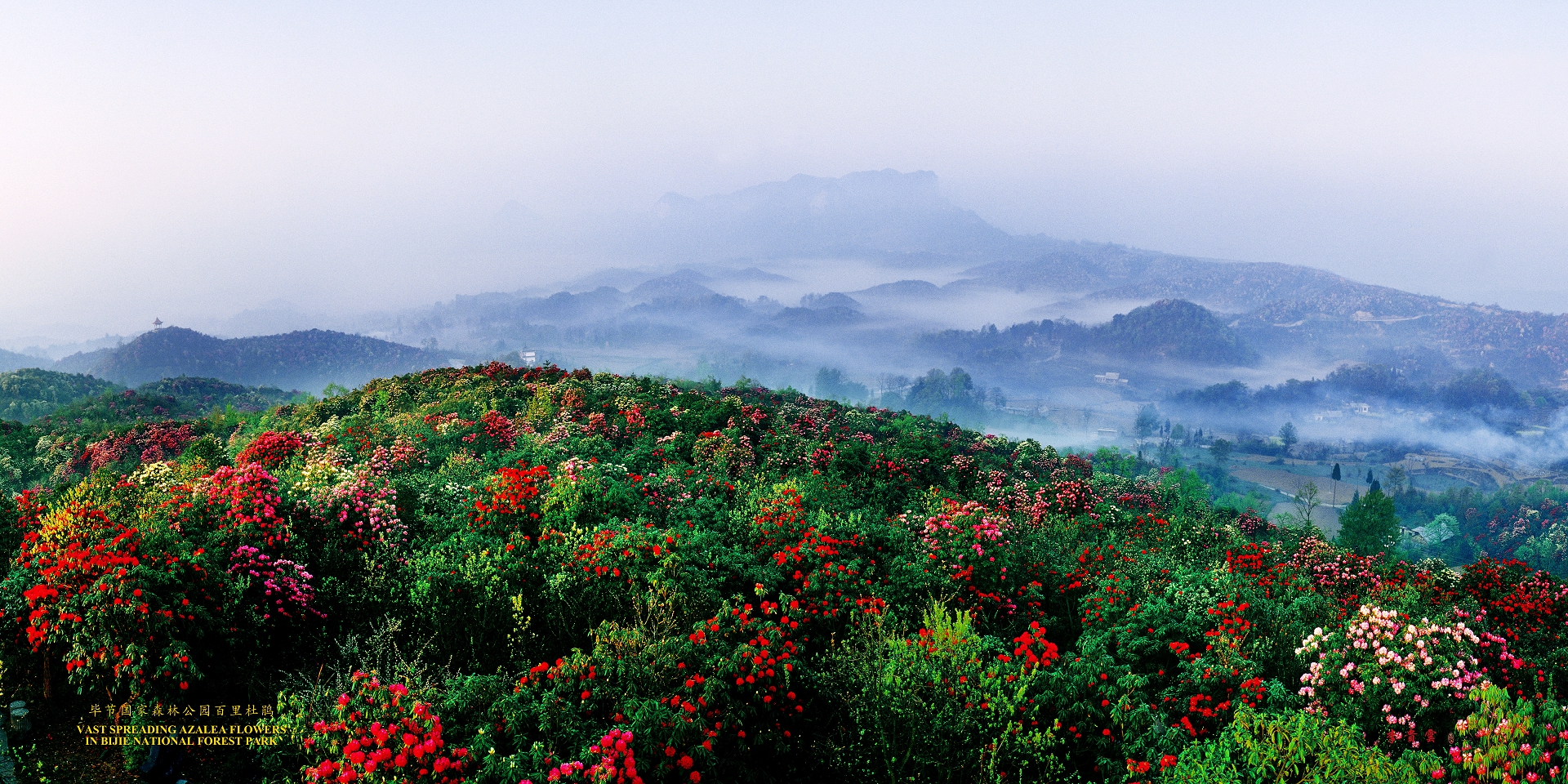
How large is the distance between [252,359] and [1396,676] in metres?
162

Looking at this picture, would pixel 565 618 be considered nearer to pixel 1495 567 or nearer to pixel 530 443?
pixel 530 443

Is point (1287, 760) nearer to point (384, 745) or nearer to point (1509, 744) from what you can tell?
point (1509, 744)

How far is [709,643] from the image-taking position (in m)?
6.11

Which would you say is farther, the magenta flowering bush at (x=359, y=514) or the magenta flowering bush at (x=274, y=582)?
the magenta flowering bush at (x=359, y=514)

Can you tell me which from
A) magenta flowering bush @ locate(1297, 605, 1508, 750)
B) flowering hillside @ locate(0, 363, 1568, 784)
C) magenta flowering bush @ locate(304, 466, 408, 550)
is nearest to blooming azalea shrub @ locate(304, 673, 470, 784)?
flowering hillside @ locate(0, 363, 1568, 784)

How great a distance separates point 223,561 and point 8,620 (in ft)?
4.66

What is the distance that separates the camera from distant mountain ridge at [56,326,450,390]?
12606cm

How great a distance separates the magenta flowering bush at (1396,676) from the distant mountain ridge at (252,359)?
131125 mm

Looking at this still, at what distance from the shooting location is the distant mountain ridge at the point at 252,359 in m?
126

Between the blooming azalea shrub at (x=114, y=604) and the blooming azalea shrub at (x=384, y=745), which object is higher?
the blooming azalea shrub at (x=114, y=604)

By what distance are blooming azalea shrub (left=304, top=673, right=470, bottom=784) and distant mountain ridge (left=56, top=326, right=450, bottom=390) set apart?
128893mm

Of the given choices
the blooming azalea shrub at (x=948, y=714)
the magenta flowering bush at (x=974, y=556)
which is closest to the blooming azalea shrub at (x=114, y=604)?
the blooming azalea shrub at (x=948, y=714)

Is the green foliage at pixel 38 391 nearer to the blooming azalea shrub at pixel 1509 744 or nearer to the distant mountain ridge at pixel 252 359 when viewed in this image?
the distant mountain ridge at pixel 252 359

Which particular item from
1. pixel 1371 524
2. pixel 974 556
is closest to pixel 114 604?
pixel 974 556
